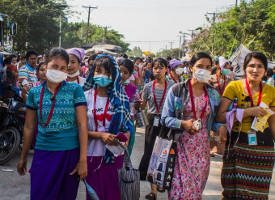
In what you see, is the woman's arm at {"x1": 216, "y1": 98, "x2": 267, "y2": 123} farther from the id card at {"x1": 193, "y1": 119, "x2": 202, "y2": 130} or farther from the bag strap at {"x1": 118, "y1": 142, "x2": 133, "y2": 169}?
the bag strap at {"x1": 118, "y1": 142, "x2": 133, "y2": 169}

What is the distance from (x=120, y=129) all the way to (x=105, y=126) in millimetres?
143

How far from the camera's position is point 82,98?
A: 3.15m

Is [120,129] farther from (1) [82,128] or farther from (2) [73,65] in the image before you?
(2) [73,65]

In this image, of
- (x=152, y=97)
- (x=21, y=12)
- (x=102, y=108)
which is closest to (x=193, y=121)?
(x=102, y=108)

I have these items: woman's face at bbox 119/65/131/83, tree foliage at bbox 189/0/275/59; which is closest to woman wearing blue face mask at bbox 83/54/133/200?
woman's face at bbox 119/65/131/83

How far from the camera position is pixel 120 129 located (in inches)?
137

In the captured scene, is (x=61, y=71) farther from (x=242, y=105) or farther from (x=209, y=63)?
(x=242, y=105)

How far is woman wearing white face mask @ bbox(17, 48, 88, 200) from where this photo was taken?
3.05 meters

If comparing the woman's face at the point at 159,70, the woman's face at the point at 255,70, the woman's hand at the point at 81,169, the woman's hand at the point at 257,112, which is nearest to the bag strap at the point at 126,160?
the woman's hand at the point at 81,169

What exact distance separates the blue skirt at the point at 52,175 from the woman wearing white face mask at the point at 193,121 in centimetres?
108

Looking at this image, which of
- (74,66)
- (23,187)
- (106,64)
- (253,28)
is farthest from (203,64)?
(253,28)

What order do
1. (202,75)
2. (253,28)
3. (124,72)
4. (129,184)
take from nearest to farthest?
(129,184)
(202,75)
(124,72)
(253,28)

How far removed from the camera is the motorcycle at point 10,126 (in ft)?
20.5

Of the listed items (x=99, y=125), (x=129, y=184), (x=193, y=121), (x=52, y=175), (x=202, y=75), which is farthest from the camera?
(x=202, y=75)
